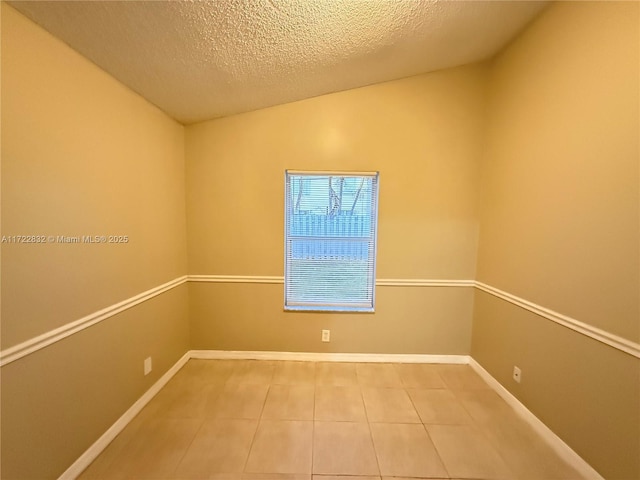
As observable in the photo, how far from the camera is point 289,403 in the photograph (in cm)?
187

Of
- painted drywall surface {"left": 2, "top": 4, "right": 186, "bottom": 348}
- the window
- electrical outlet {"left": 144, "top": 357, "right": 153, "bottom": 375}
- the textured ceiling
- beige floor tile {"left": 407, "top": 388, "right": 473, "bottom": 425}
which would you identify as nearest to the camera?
painted drywall surface {"left": 2, "top": 4, "right": 186, "bottom": 348}

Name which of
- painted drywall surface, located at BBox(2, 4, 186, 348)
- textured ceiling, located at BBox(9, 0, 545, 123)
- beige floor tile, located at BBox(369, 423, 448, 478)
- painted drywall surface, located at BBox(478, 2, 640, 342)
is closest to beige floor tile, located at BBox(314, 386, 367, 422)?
beige floor tile, located at BBox(369, 423, 448, 478)

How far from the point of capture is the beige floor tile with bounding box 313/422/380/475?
1364 mm

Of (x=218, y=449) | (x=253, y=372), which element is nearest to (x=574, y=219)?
(x=218, y=449)

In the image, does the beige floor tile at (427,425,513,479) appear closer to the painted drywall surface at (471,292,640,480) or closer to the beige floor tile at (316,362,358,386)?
the painted drywall surface at (471,292,640,480)

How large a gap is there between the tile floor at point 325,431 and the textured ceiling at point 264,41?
7.39 feet

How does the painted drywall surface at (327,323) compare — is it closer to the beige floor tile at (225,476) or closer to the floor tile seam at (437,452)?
the floor tile seam at (437,452)

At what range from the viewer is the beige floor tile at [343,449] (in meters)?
1.36

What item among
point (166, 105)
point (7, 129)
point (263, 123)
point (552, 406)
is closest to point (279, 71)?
point (263, 123)

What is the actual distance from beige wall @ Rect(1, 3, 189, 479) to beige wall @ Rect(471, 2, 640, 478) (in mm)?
2736

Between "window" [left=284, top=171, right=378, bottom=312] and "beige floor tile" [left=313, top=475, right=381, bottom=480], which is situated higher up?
"window" [left=284, top=171, right=378, bottom=312]

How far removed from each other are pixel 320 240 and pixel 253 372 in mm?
1369

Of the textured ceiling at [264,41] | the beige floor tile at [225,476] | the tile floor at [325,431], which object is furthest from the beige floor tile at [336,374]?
the textured ceiling at [264,41]

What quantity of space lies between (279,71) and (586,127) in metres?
1.92
